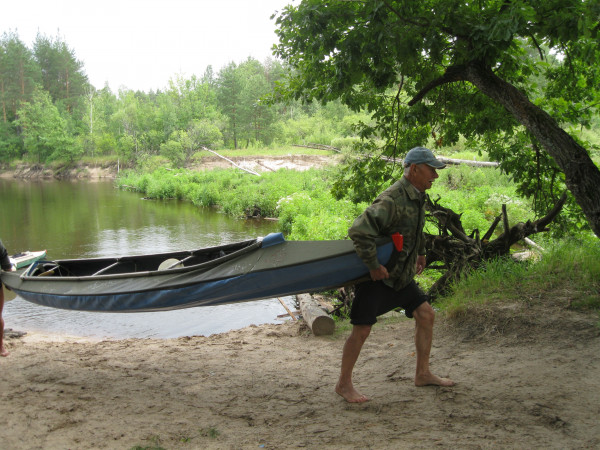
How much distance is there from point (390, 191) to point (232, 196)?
18722mm

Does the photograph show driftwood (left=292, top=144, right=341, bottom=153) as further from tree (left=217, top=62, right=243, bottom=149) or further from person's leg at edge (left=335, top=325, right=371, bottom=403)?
person's leg at edge (left=335, top=325, right=371, bottom=403)

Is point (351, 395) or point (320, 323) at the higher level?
point (351, 395)

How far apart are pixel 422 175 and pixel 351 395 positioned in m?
1.65

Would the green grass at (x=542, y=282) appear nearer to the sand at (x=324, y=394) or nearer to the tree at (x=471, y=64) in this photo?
the sand at (x=324, y=394)

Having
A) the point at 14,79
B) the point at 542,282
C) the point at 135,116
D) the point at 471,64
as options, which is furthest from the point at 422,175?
the point at 14,79

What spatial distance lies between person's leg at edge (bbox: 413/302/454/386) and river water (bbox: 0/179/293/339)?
477cm

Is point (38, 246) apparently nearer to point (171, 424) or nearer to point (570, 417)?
point (171, 424)

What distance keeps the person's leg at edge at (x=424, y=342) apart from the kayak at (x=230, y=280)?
1.55ft

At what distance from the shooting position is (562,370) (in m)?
3.55

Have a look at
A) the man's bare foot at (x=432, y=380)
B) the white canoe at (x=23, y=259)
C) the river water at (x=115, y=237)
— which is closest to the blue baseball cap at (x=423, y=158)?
the man's bare foot at (x=432, y=380)

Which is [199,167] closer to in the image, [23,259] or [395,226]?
[23,259]

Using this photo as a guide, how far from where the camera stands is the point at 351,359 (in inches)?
135

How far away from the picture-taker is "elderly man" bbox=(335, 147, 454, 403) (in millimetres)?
3188

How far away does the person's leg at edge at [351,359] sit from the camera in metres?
3.34
